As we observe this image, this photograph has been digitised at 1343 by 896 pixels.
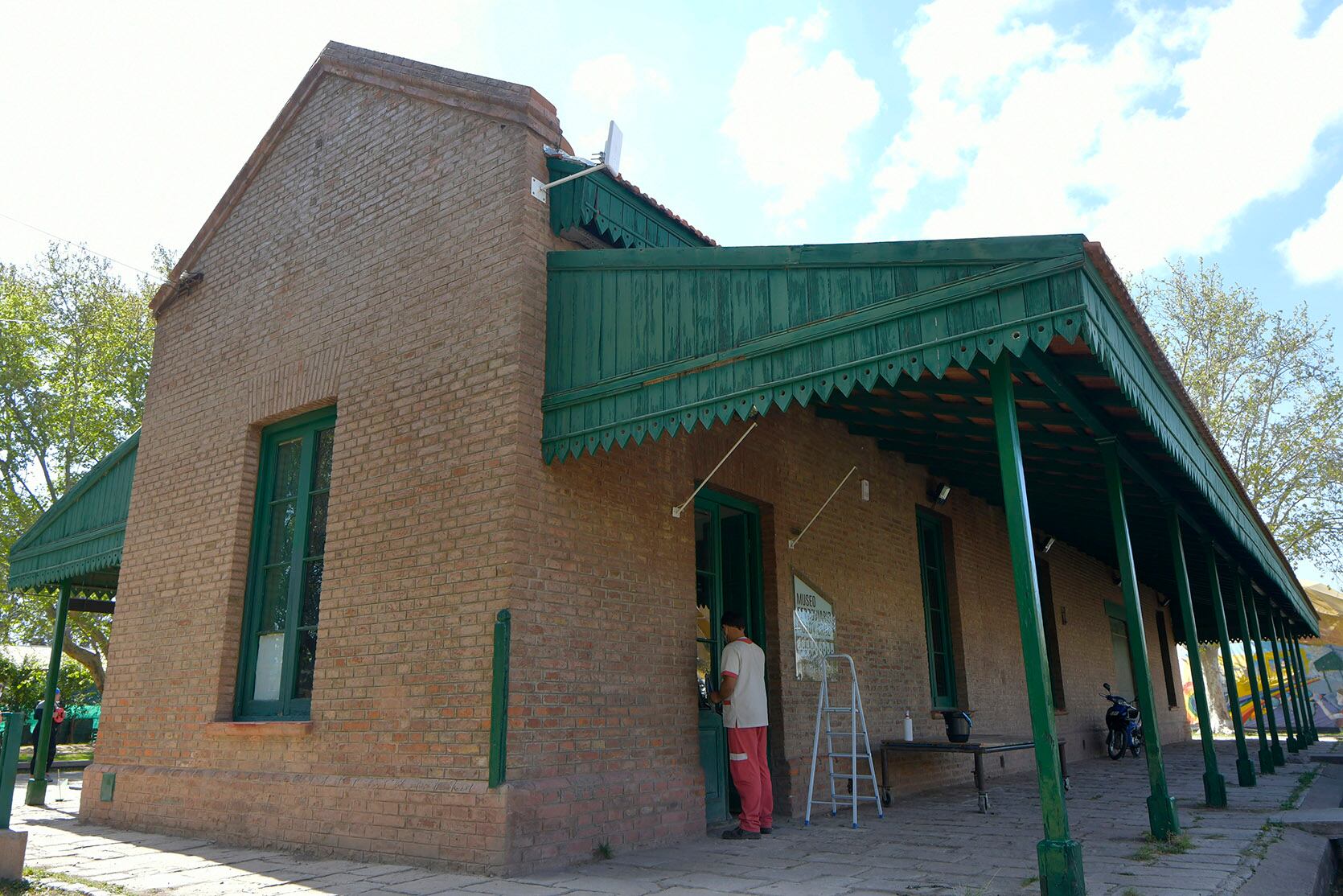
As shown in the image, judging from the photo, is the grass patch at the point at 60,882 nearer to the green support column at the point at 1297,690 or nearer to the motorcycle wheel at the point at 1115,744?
the motorcycle wheel at the point at 1115,744

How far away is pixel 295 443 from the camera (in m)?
7.57

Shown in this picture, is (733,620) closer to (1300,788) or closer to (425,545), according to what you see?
(425,545)

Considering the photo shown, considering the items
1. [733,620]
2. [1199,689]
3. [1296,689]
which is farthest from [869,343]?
[1296,689]

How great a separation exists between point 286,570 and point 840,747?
5.06 meters

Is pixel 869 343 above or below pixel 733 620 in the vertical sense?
above

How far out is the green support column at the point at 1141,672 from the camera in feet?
19.0

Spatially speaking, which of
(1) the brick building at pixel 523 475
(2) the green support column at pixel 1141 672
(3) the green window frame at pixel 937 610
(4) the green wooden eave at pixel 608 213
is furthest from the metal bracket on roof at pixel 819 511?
(4) the green wooden eave at pixel 608 213

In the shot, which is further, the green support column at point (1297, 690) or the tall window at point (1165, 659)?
the tall window at point (1165, 659)

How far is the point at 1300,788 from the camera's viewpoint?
362 inches

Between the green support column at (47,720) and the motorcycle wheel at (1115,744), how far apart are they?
1448cm

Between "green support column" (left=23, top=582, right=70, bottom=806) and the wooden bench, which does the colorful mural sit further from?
"green support column" (left=23, top=582, right=70, bottom=806)

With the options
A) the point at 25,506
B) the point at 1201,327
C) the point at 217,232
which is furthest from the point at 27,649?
the point at 1201,327

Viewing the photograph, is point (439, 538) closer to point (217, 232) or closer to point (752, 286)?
point (752, 286)

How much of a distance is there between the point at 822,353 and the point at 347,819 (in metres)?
4.22
